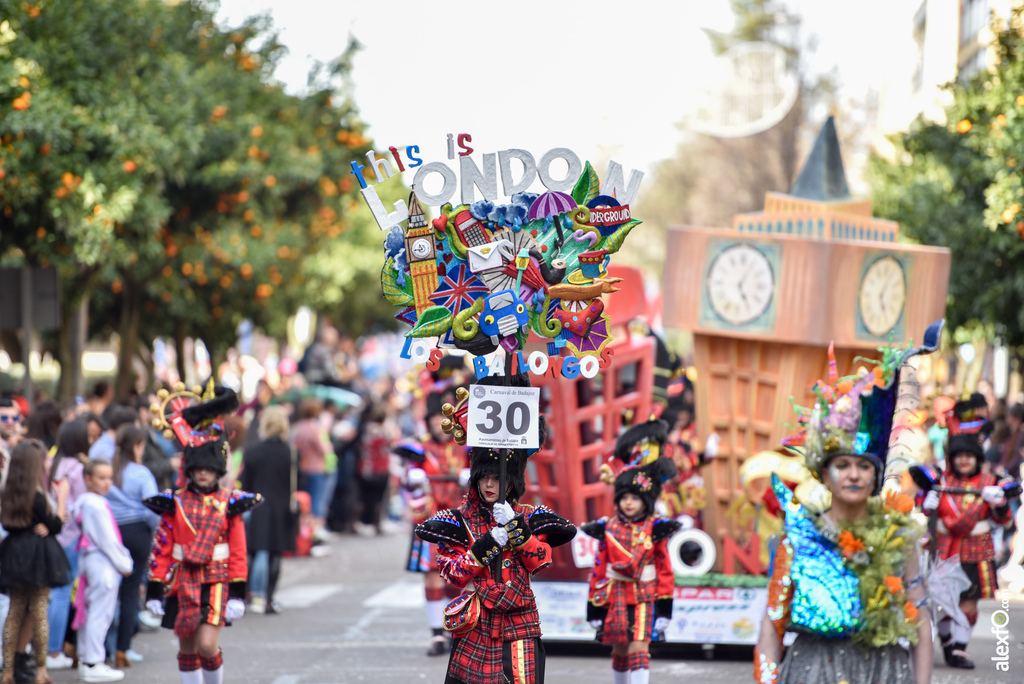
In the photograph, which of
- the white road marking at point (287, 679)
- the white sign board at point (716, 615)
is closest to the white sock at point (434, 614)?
the white sign board at point (716, 615)

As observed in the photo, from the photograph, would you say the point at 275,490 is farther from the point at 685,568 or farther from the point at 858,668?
the point at 858,668

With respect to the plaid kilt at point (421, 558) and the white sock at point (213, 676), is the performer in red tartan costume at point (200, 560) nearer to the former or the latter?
the white sock at point (213, 676)

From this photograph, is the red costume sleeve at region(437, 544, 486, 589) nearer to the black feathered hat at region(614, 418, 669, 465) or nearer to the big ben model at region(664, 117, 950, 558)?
the black feathered hat at region(614, 418, 669, 465)

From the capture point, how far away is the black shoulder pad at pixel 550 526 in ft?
21.0

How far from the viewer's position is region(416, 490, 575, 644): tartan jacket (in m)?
6.30

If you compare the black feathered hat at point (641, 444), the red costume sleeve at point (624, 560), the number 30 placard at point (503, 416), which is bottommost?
the red costume sleeve at point (624, 560)

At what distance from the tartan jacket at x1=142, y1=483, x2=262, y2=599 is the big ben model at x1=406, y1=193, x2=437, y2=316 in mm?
2527

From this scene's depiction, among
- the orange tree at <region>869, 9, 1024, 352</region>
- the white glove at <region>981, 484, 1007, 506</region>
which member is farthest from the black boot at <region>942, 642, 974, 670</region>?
→ the orange tree at <region>869, 9, 1024, 352</region>

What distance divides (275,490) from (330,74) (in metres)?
8.93

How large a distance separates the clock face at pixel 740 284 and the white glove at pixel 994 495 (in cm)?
235

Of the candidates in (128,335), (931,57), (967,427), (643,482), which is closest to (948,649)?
(967,427)

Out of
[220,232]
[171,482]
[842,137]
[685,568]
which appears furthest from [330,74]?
[842,137]

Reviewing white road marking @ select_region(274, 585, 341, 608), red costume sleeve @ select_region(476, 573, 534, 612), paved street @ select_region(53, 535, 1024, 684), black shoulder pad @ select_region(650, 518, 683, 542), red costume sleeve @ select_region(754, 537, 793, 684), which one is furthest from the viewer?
white road marking @ select_region(274, 585, 341, 608)

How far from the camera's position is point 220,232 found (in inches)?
744
